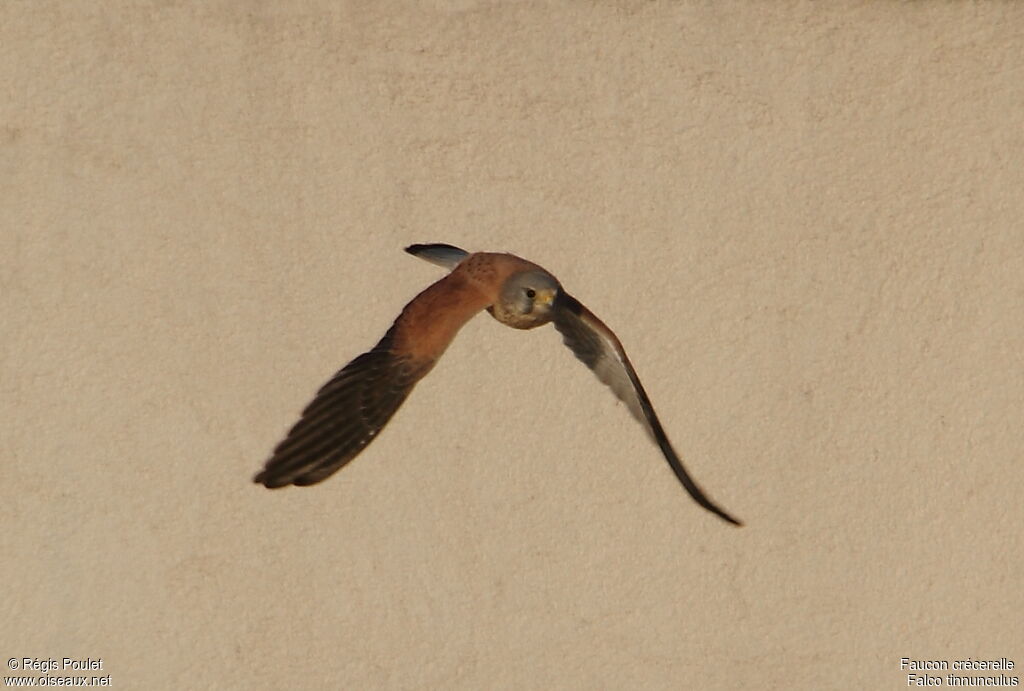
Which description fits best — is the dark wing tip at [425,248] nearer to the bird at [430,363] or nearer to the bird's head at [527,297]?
the bird at [430,363]

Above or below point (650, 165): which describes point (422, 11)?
above

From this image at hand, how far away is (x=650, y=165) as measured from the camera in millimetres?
5852

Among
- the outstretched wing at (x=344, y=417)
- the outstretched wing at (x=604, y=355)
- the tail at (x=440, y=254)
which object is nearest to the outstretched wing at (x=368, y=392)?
the outstretched wing at (x=344, y=417)

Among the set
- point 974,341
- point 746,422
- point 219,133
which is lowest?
point 746,422

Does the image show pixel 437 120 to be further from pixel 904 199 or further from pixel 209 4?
pixel 904 199

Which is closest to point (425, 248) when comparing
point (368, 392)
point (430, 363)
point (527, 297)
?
point (527, 297)

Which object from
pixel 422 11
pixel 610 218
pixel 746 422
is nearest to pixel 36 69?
pixel 422 11

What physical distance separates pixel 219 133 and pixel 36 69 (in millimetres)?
684

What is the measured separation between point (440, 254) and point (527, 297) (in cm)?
84

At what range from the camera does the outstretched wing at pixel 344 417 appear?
4137 mm

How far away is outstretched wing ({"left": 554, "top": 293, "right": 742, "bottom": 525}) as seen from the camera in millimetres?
4566

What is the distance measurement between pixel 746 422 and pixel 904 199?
3.27 feet

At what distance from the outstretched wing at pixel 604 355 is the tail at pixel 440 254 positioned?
2.01 feet

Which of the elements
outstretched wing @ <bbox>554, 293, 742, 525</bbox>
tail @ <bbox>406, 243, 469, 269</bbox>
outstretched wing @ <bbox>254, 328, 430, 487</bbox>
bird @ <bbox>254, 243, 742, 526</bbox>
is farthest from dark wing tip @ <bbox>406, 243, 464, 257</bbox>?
outstretched wing @ <bbox>254, 328, 430, 487</bbox>
